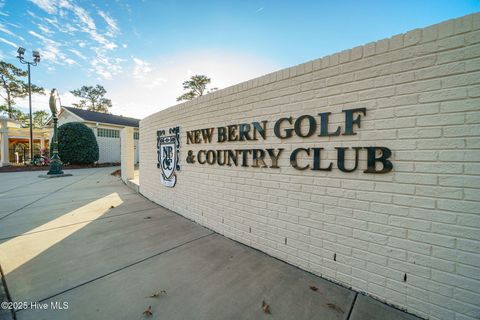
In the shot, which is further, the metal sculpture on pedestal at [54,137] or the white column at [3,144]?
the white column at [3,144]

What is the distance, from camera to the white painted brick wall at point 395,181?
5.23 feet

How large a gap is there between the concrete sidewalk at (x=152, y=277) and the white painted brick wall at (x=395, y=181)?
0.34m

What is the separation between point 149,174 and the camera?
6066 mm

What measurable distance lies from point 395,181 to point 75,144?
19860mm

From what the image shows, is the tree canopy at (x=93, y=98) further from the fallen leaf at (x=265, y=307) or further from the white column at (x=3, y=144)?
the fallen leaf at (x=265, y=307)

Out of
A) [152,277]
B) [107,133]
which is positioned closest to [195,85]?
[107,133]

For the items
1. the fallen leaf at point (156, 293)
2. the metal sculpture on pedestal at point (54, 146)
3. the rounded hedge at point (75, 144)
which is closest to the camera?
the fallen leaf at point (156, 293)

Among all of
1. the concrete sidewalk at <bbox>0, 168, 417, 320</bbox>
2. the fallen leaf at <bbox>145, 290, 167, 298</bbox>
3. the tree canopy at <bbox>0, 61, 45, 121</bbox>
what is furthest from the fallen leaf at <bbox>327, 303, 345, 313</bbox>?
the tree canopy at <bbox>0, 61, 45, 121</bbox>

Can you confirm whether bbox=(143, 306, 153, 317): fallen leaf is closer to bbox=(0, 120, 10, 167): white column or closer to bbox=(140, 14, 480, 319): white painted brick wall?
bbox=(140, 14, 480, 319): white painted brick wall

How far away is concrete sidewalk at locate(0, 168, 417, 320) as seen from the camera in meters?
1.82

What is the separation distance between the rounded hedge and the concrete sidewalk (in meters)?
14.2

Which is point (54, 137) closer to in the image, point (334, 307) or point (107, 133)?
point (107, 133)

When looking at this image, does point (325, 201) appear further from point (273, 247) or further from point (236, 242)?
point (236, 242)

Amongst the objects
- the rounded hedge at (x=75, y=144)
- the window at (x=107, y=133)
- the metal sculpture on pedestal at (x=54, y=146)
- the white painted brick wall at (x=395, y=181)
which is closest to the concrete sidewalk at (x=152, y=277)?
the white painted brick wall at (x=395, y=181)
